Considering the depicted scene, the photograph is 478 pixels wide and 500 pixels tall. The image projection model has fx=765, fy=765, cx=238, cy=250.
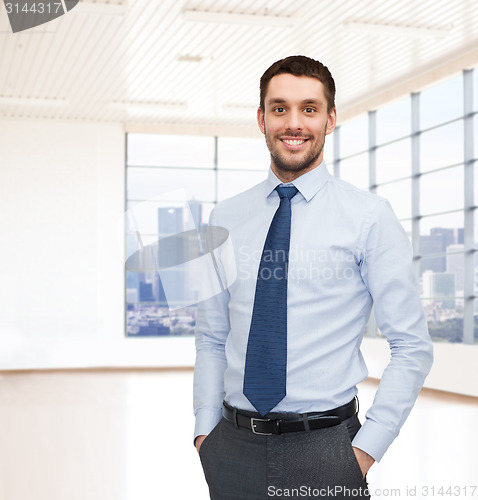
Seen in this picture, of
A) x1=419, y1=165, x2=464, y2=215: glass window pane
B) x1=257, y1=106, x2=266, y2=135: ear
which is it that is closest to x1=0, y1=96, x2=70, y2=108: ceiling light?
x1=419, y1=165, x2=464, y2=215: glass window pane

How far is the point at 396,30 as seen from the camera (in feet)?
34.8

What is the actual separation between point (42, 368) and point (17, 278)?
200cm

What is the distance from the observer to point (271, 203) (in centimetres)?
211

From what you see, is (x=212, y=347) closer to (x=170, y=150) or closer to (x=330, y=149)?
(x=330, y=149)

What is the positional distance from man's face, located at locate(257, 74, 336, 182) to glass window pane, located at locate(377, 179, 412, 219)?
12.3 meters

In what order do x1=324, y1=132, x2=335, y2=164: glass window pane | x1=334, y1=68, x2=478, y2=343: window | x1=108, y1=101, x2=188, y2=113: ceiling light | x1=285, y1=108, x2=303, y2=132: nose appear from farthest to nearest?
x1=324, y1=132, x2=335, y2=164: glass window pane < x1=108, y1=101, x2=188, y2=113: ceiling light < x1=334, y1=68, x2=478, y2=343: window < x1=285, y1=108, x2=303, y2=132: nose

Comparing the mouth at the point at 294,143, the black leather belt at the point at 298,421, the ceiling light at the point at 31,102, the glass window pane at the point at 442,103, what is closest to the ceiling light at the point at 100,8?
the ceiling light at the point at 31,102

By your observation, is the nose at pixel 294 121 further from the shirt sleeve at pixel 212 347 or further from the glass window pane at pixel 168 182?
the glass window pane at pixel 168 182

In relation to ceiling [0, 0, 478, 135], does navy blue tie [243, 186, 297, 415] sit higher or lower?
lower

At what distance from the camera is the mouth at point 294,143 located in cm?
198

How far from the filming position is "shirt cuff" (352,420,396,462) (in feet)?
6.00

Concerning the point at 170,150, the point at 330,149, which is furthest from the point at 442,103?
the point at 170,150

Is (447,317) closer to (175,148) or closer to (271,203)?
(175,148)

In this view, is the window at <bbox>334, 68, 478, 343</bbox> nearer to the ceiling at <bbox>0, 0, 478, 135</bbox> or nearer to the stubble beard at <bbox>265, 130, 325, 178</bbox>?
the ceiling at <bbox>0, 0, 478, 135</bbox>
